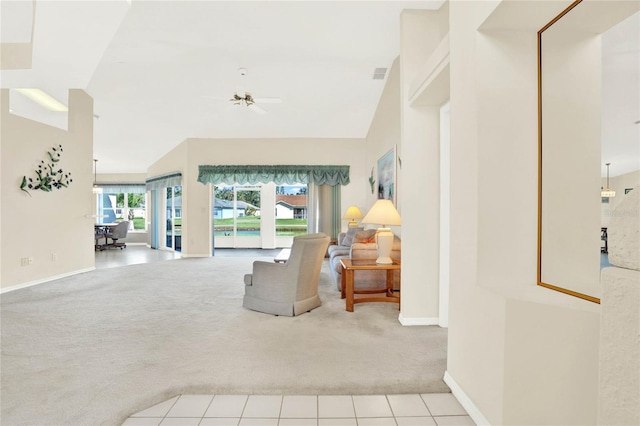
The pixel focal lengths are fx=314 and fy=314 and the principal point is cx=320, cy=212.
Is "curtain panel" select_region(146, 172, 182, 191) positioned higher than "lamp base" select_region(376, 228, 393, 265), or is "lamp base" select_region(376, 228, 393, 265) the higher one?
"curtain panel" select_region(146, 172, 182, 191)

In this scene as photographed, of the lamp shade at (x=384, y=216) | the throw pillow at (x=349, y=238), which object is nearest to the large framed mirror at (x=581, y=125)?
the lamp shade at (x=384, y=216)

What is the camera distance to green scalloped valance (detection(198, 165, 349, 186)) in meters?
7.33

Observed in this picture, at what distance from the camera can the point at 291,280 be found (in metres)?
3.28

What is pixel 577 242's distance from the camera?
146cm

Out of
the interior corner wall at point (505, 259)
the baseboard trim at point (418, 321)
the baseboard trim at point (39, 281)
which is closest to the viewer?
the interior corner wall at point (505, 259)

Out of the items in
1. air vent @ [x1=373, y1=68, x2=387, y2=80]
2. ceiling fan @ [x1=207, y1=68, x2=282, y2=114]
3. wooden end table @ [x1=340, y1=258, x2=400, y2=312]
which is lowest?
wooden end table @ [x1=340, y1=258, x2=400, y2=312]

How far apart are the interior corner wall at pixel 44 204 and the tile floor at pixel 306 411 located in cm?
416

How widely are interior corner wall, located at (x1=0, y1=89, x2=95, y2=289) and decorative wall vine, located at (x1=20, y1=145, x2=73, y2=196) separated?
0.21ft

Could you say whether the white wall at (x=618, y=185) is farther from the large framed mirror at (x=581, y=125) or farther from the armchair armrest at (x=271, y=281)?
the armchair armrest at (x=271, y=281)

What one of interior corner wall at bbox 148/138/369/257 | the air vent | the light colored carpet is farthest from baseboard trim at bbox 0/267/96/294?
the air vent

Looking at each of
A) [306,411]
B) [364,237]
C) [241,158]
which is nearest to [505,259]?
[306,411]

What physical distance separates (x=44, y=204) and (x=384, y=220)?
5074 millimetres

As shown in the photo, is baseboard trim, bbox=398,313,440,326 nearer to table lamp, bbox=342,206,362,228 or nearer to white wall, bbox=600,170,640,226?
white wall, bbox=600,170,640,226

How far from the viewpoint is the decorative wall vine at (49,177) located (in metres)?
4.53
